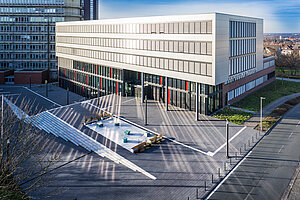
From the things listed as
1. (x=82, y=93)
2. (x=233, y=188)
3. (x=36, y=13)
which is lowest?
(x=233, y=188)

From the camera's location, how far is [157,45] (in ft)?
156

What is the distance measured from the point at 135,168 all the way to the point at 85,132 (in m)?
12.5

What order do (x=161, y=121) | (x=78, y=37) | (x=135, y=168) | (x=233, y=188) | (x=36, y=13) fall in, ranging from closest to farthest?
1. (x=233, y=188)
2. (x=135, y=168)
3. (x=161, y=121)
4. (x=78, y=37)
5. (x=36, y=13)

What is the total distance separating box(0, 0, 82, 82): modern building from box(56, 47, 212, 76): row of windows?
29.4 metres

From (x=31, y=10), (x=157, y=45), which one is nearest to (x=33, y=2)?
(x=31, y=10)

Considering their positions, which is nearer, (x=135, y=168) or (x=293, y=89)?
(x=135, y=168)

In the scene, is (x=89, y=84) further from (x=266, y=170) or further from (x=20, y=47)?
(x=266, y=170)

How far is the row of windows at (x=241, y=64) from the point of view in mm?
47625

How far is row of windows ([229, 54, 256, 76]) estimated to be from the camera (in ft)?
156

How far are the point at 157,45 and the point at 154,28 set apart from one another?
3216mm

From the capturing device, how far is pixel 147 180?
85.0 ft

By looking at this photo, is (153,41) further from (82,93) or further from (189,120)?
(82,93)

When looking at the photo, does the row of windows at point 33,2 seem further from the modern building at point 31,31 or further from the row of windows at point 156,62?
the row of windows at point 156,62

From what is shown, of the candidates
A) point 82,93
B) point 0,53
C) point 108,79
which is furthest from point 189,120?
point 0,53
